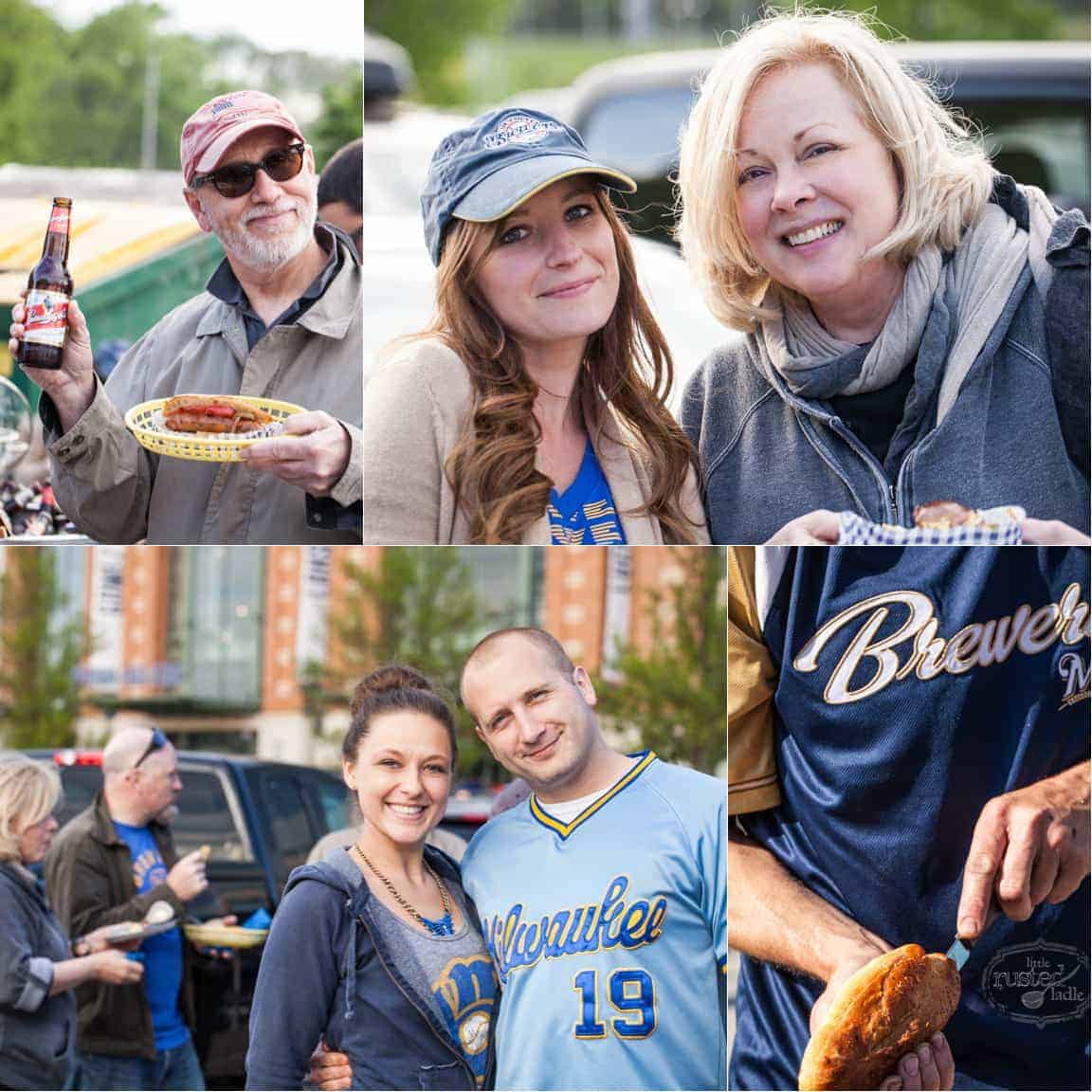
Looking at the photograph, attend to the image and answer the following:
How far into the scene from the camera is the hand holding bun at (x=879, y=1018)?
3.61 metres

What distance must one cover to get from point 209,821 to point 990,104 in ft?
15.0

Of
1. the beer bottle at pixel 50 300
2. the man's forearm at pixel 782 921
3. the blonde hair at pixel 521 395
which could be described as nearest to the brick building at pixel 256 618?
the blonde hair at pixel 521 395

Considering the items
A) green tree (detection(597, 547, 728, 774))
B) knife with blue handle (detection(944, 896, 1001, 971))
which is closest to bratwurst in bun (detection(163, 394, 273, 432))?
green tree (detection(597, 547, 728, 774))

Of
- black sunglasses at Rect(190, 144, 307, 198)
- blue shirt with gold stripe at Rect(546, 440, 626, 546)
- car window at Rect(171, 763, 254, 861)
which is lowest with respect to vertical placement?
car window at Rect(171, 763, 254, 861)

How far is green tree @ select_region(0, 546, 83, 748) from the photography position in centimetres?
372

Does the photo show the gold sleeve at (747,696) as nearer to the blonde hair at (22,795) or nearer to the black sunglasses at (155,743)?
the black sunglasses at (155,743)

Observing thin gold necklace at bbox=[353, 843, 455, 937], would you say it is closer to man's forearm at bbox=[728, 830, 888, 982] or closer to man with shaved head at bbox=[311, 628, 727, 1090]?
man with shaved head at bbox=[311, 628, 727, 1090]

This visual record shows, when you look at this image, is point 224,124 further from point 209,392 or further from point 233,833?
point 233,833

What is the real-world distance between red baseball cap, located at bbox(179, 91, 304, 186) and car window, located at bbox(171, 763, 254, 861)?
145cm

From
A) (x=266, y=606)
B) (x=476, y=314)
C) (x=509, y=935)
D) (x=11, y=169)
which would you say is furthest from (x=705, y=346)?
(x=11, y=169)

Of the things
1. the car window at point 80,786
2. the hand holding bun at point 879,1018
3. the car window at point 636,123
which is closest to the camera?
the hand holding bun at point 879,1018

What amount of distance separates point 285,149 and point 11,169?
31.8 inches

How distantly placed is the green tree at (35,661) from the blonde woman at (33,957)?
0.08 metres

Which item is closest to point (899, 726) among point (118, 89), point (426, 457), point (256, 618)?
point (426, 457)
